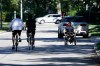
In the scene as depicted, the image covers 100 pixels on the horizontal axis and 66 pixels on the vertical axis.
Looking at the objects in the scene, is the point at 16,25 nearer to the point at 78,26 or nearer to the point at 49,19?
the point at 78,26

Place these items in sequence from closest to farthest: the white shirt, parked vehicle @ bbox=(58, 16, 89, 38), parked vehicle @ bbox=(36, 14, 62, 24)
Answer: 1. the white shirt
2. parked vehicle @ bbox=(58, 16, 89, 38)
3. parked vehicle @ bbox=(36, 14, 62, 24)

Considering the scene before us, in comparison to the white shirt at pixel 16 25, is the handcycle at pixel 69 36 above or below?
below

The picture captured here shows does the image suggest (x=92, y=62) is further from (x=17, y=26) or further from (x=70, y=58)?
(x=17, y=26)

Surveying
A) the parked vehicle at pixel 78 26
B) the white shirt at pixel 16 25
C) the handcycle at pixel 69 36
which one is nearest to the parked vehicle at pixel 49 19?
the parked vehicle at pixel 78 26

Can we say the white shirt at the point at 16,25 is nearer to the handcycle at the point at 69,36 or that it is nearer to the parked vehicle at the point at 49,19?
the handcycle at the point at 69,36

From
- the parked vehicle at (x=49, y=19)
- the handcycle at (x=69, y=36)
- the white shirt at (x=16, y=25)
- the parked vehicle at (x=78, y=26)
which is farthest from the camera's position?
the parked vehicle at (x=49, y=19)

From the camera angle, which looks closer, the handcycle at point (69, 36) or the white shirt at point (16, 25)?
the white shirt at point (16, 25)

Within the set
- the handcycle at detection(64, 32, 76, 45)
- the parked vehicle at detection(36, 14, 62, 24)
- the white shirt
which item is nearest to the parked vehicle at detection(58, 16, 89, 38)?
the handcycle at detection(64, 32, 76, 45)

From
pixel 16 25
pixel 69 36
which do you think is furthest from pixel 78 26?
pixel 16 25

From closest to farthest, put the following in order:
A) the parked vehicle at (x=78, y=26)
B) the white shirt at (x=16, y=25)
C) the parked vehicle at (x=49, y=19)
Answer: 1. the white shirt at (x=16, y=25)
2. the parked vehicle at (x=78, y=26)
3. the parked vehicle at (x=49, y=19)

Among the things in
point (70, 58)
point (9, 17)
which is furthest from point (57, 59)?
point (9, 17)

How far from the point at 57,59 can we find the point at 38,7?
62.3 meters

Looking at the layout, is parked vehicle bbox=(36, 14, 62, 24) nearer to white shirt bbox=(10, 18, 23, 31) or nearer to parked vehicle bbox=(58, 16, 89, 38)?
parked vehicle bbox=(58, 16, 89, 38)

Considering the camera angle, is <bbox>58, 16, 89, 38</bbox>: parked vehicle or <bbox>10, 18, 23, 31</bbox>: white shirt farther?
<bbox>58, 16, 89, 38</bbox>: parked vehicle
